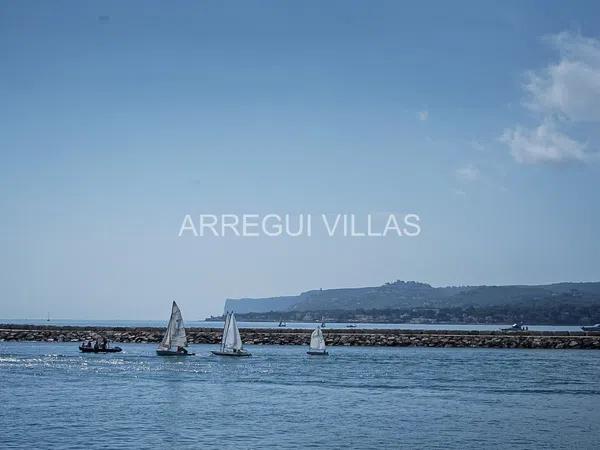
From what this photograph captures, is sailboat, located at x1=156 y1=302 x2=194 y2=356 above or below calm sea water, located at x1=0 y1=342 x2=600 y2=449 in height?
above

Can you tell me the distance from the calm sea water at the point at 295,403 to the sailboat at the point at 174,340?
204cm

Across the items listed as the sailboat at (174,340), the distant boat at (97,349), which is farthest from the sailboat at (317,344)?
the distant boat at (97,349)

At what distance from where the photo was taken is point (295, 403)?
46062 mm

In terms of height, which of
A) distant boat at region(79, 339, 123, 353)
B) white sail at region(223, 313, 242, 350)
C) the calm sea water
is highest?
white sail at region(223, 313, 242, 350)

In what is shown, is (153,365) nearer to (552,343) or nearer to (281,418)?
(281,418)

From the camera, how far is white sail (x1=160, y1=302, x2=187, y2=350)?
265 ft

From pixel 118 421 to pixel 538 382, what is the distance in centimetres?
3400

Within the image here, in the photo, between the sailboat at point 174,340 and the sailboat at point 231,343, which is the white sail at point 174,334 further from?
the sailboat at point 231,343

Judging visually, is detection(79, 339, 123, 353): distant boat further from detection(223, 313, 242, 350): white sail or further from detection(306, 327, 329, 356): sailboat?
detection(306, 327, 329, 356): sailboat

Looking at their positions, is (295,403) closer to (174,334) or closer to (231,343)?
(231,343)

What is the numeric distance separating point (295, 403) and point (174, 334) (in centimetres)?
3748

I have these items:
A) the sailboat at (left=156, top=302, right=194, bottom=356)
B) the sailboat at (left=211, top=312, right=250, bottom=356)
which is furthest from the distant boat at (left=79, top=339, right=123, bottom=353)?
the sailboat at (left=211, top=312, right=250, bottom=356)

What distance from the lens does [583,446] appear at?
34156mm

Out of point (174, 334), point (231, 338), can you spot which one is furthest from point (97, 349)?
point (231, 338)
